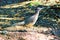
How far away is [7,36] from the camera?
579 centimetres

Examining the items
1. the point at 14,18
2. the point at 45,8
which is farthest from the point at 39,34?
the point at 45,8

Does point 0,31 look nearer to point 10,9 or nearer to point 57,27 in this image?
point 57,27

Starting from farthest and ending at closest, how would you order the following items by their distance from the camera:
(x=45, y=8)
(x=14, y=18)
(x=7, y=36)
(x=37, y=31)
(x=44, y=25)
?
(x=45, y=8) < (x=14, y=18) < (x=44, y=25) < (x=37, y=31) < (x=7, y=36)

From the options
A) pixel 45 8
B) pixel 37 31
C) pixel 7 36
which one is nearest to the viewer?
pixel 7 36

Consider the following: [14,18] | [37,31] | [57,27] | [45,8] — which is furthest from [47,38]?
[45,8]

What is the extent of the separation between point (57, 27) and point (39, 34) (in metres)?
0.88

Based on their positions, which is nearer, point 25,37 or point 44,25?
point 25,37

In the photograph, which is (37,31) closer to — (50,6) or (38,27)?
(38,27)

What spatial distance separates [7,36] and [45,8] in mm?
3089

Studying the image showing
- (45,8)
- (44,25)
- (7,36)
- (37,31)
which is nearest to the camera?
(7,36)

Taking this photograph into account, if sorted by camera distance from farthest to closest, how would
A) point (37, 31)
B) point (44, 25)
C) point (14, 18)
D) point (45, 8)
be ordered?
1. point (45, 8)
2. point (14, 18)
3. point (44, 25)
4. point (37, 31)

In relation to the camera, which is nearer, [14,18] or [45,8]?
[14,18]

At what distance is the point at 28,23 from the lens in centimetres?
651

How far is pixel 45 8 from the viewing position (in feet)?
27.9
